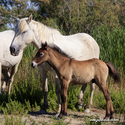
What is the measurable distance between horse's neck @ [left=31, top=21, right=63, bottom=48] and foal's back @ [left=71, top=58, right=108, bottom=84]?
798mm

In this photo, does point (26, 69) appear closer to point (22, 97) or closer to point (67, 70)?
point (22, 97)

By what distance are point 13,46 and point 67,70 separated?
1078mm

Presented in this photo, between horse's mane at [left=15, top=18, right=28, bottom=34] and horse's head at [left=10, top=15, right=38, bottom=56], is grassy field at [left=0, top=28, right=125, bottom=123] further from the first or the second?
horse's mane at [left=15, top=18, right=28, bottom=34]

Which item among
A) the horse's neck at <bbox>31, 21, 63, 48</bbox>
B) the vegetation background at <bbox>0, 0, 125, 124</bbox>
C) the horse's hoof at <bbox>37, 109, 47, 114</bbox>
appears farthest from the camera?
the vegetation background at <bbox>0, 0, 125, 124</bbox>

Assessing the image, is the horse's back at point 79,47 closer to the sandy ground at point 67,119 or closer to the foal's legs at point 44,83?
the foal's legs at point 44,83

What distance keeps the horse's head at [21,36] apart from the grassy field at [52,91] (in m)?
1.18

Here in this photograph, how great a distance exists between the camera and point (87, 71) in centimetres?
341

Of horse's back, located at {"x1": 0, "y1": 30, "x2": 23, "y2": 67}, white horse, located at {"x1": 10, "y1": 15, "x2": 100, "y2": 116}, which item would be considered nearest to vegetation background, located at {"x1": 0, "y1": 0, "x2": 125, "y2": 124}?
white horse, located at {"x1": 10, "y1": 15, "x2": 100, "y2": 116}

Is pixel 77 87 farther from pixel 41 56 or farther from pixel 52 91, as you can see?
pixel 41 56

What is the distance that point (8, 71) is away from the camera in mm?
7117

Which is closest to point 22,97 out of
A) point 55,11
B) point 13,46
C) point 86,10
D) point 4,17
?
point 13,46

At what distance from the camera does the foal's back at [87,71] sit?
339 cm

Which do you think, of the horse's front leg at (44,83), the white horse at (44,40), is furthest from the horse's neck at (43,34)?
the horse's front leg at (44,83)

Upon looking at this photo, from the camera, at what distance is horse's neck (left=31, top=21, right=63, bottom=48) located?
3.84 m
